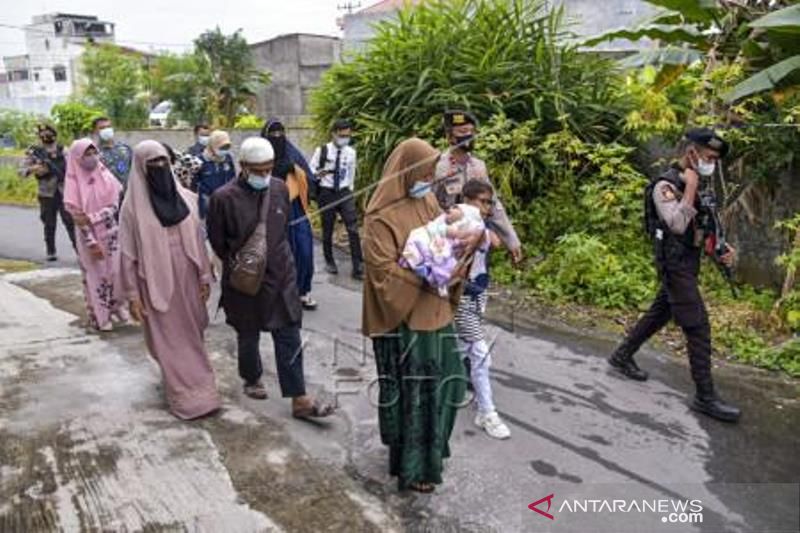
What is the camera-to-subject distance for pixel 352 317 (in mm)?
6125

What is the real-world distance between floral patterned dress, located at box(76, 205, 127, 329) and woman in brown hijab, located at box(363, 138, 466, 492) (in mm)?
3264

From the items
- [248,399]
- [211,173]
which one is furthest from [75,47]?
[248,399]

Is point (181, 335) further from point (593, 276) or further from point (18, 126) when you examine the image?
point (18, 126)

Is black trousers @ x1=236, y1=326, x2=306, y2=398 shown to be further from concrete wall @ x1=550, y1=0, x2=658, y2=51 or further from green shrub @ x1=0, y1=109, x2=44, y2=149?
green shrub @ x1=0, y1=109, x2=44, y2=149

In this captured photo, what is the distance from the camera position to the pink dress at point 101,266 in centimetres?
565

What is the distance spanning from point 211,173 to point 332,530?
4.38 metres

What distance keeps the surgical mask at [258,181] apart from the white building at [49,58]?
1672 inches

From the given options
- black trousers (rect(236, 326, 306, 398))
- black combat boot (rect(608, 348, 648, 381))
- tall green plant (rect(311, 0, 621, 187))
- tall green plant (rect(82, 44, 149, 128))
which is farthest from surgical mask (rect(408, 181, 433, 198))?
tall green plant (rect(82, 44, 149, 128))

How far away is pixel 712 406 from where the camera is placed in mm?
4113

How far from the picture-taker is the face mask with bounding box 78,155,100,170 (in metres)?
→ 5.58

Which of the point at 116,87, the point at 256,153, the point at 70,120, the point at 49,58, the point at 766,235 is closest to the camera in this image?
the point at 256,153

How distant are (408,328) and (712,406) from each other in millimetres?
2108

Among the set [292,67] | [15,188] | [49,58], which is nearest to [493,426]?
[15,188]

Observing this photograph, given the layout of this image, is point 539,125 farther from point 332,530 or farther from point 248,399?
point 332,530
